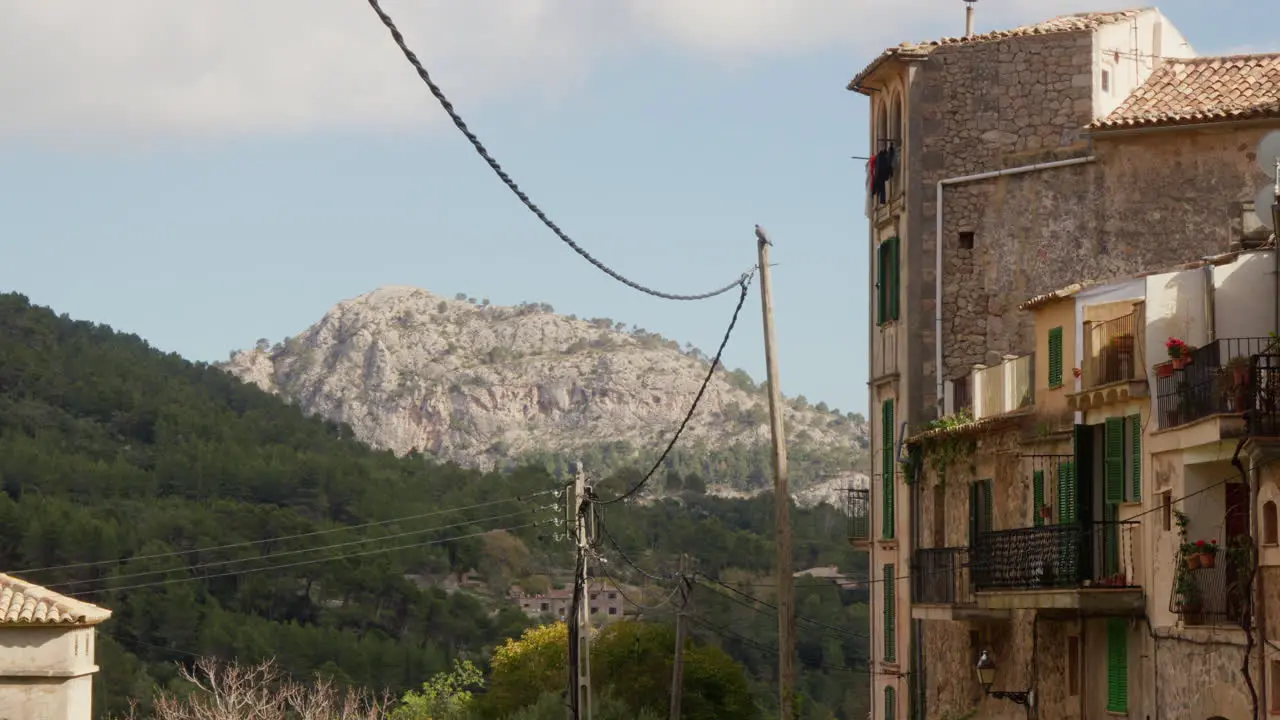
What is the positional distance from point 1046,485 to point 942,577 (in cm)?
372

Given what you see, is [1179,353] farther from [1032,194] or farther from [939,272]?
[939,272]

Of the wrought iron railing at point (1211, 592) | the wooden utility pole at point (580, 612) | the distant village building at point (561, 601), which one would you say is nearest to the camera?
the wrought iron railing at point (1211, 592)

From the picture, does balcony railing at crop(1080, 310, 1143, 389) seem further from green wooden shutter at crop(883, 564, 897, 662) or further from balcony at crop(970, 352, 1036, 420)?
green wooden shutter at crop(883, 564, 897, 662)

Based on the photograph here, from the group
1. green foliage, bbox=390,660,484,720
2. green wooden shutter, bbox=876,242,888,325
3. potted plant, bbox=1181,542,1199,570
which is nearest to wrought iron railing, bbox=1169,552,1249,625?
potted plant, bbox=1181,542,1199,570

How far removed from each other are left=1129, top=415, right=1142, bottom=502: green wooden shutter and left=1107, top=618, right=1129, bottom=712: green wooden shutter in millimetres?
1776

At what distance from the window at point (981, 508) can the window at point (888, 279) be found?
5.39 metres

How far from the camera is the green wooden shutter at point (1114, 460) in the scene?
2630cm

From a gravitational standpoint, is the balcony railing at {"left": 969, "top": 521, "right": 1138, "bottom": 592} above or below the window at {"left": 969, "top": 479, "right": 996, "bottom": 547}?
below

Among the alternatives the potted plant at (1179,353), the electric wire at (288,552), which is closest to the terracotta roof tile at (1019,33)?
the potted plant at (1179,353)

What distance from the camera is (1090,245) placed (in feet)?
112

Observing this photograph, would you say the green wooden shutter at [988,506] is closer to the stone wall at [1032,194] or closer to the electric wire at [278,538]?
the stone wall at [1032,194]

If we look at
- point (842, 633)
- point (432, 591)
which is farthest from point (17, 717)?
point (432, 591)

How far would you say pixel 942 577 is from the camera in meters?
31.9

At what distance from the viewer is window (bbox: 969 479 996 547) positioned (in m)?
31.3
